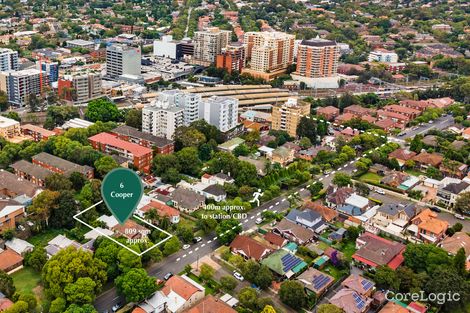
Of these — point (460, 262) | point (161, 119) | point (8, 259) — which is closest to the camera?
point (460, 262)

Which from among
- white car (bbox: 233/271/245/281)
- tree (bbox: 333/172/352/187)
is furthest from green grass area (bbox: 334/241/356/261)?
tree (bbox: 333/172/352/187)

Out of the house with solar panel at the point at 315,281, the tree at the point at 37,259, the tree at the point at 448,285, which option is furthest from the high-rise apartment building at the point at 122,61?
the tree at the point at 448,285

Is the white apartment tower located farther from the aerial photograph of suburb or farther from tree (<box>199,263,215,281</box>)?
tree (<box>199,263,215,281</box>)

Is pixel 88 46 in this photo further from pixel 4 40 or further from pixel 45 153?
pixel 45 153

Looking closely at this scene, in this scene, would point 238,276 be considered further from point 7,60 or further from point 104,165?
point 7,60

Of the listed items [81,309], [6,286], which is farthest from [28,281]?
[81,309]

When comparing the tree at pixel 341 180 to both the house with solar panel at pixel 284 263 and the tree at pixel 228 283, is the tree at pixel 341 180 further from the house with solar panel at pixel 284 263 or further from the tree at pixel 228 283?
the tree at pixel 228 283
